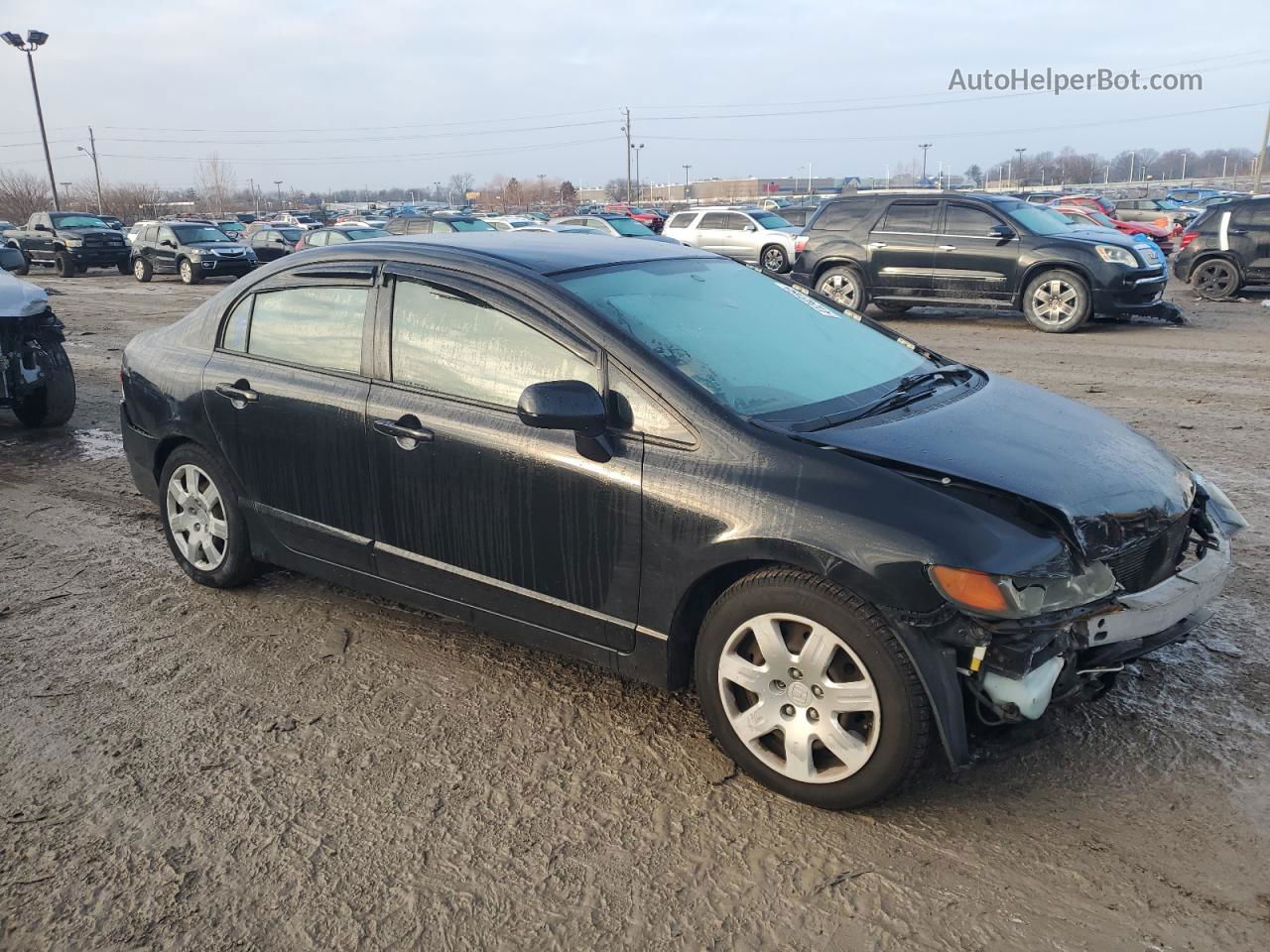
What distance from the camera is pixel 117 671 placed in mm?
3979

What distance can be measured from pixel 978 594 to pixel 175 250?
85.1 ft

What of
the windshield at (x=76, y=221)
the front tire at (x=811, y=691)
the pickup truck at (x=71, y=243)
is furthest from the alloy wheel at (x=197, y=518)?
the windshield at (x=76, y=221)

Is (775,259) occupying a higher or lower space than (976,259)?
lower

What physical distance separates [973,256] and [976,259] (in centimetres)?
6

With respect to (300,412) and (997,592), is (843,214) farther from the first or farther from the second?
(997,592)

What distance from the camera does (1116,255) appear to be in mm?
12727

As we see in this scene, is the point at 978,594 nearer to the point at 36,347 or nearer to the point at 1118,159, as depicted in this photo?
the point at 36,347

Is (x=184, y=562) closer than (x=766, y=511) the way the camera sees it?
No

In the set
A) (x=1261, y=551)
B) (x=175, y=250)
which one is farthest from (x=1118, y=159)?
(x=1261, y=551)

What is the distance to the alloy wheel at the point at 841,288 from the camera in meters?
14.7

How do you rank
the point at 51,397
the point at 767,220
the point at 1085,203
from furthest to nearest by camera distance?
1. the point at 1085,203
2. the point at 767,220
3. the point at 51,397

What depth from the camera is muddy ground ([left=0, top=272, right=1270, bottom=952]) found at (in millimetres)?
2574

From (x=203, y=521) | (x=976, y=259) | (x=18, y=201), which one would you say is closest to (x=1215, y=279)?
(x=976, y=259)

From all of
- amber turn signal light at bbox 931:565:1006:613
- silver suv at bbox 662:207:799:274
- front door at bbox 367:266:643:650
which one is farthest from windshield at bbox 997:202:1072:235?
amber turn signal light at bbox 931:565:1006:613
